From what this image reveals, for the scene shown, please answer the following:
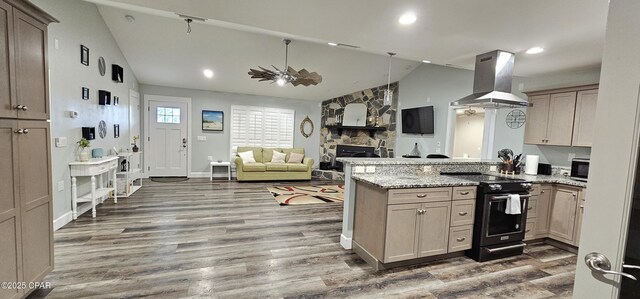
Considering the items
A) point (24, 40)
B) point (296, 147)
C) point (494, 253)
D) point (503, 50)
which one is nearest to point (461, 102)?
point (503, 50)

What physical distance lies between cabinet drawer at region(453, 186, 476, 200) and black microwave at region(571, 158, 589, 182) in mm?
1713

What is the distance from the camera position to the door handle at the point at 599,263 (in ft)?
2.71

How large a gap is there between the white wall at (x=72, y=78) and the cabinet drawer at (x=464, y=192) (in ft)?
15.4

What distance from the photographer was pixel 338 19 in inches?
96.9

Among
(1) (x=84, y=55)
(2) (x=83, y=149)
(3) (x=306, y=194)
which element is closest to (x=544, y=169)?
(3) (x=306, y=194)

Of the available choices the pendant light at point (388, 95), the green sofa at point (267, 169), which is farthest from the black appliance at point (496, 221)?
the green sofa at point (267, 169)

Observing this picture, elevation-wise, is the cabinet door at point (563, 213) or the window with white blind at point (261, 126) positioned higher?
the window with white blind at point (261, 126)

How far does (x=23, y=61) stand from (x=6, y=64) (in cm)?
17

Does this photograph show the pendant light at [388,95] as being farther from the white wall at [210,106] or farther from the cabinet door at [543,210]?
the white wall at [210,106]

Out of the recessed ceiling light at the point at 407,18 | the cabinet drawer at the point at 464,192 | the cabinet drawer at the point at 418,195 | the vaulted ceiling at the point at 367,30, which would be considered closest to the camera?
the vaulted ceiling at the point at 367,30

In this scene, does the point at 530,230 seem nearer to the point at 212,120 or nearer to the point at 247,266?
the point at 247,266

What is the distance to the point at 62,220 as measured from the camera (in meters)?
3.48

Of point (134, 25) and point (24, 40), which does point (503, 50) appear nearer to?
point (24, 40)

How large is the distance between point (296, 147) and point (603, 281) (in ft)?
25.2
